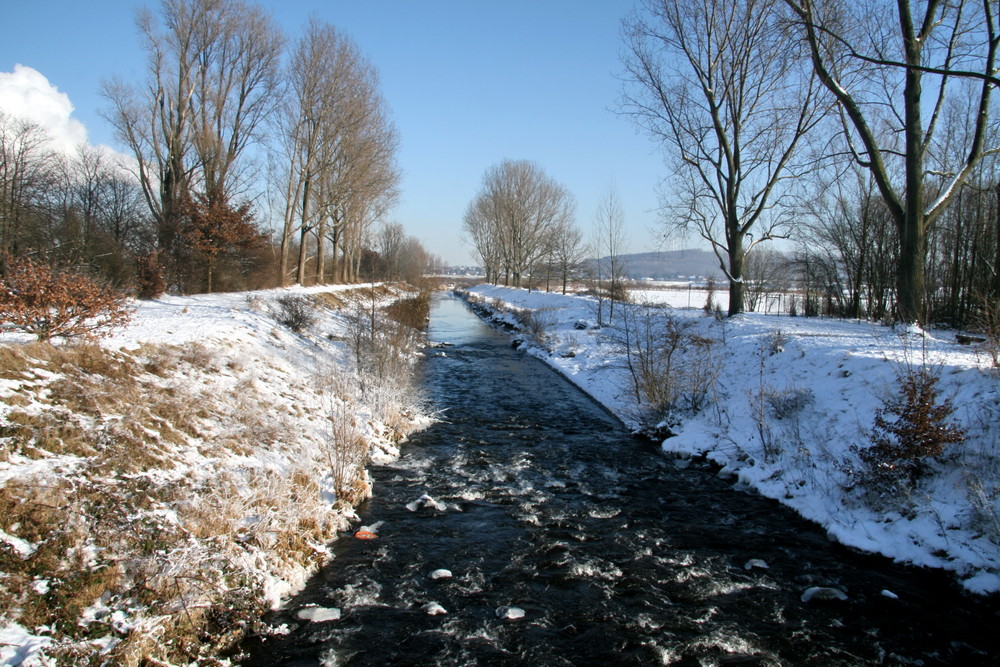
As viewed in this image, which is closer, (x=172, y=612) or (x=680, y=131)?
(x=172, y=612)

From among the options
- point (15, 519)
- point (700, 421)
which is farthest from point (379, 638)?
point (700, 421)

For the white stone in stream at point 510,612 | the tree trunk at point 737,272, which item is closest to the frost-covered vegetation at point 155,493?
the white stone in stream at point 510,612

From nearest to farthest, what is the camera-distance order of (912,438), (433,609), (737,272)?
(433,609) → (912,438) → (737,272)

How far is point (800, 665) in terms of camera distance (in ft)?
13.9

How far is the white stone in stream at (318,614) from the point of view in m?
4.68

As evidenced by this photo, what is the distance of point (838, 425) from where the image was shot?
316 inches

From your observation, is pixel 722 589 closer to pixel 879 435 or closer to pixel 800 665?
pixel 800 665

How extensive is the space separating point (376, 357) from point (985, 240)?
2069 cm

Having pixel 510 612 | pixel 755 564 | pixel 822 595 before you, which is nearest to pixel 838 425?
pixel 755 564

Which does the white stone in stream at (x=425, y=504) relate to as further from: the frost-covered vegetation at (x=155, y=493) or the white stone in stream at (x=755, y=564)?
the white stone in stream at (x=755, y=564)

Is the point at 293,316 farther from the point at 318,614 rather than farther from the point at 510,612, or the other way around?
the point at 510,612

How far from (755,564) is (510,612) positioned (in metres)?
2.89

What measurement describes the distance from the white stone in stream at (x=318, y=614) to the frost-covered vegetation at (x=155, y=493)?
1.06 ft

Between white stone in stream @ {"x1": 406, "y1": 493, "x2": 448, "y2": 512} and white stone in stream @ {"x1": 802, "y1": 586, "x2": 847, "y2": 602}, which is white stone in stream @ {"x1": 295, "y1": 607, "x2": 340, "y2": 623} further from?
white stone in stream @ {"x1": 802, "y1": 586, "x2": 847, "y2": 602}
